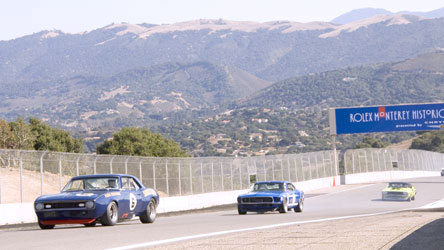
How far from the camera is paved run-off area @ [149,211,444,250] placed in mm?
12961

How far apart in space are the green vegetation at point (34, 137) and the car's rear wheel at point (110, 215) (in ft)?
141

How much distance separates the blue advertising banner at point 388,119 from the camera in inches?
2739

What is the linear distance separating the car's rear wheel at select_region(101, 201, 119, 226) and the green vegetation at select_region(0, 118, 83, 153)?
1696 inches

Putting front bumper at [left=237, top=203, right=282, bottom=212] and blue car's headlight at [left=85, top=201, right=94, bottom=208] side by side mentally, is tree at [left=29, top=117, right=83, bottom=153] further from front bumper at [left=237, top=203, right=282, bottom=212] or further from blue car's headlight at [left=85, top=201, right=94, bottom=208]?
blue car's headlight at [left=85, top=201, right=94, bottom=208]

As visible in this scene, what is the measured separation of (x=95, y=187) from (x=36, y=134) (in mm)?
52843

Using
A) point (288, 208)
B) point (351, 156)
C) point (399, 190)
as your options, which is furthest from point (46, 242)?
point (351, 156)

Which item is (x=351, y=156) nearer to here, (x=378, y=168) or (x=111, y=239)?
(x=378, y=168)

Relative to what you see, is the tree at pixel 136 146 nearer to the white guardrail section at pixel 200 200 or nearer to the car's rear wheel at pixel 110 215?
the white guardrail section at pixel 200 200

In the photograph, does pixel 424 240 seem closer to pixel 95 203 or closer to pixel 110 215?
pixel 95 203

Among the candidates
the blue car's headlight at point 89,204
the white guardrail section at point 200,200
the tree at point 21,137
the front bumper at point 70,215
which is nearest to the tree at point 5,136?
the tree at point 21,137

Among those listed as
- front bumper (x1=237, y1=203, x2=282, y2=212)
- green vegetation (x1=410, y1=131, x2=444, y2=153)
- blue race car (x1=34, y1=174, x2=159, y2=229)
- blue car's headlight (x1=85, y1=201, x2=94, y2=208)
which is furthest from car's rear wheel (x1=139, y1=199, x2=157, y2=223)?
green vegetation (x1=410, y1=131, x2=444, y2=153)

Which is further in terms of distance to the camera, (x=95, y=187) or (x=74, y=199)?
(x=95, y=187)

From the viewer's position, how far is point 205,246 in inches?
525

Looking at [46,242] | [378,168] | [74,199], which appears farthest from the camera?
[378,168]
